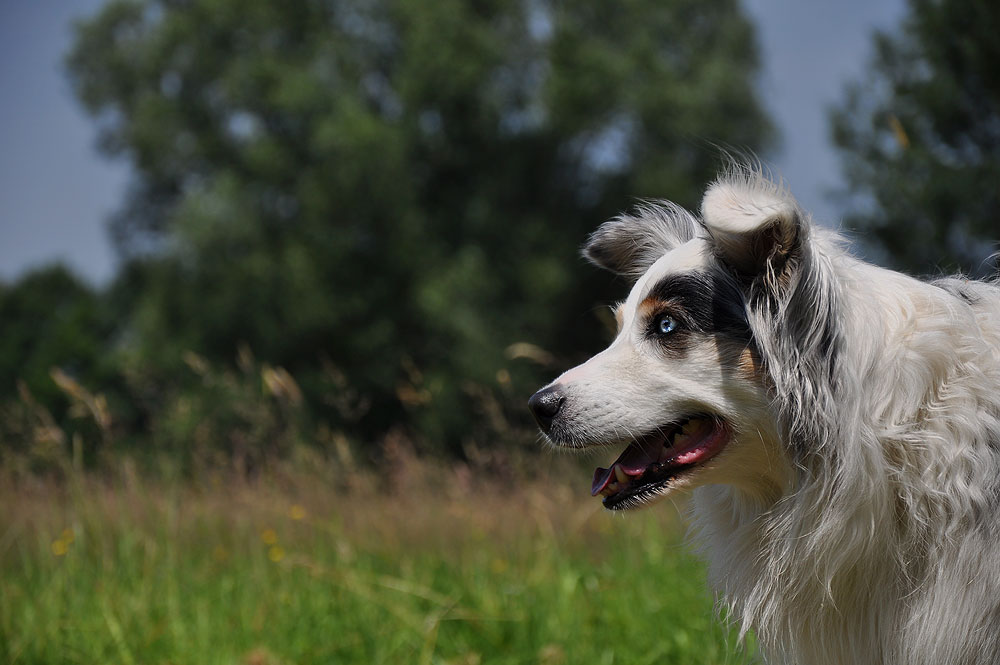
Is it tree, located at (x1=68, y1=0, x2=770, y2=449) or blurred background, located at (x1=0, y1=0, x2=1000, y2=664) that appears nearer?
blurred background, located at (x1=0, y1=0, x2=1000, y2=664)

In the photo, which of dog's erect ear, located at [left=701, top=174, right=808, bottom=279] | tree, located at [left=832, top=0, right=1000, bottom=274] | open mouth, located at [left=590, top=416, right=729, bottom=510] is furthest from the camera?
tree, located at [left=832, top=0, right=1000, bottom=274]

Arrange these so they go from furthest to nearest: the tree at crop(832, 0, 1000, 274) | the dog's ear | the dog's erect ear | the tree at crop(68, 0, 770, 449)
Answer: the tree at crop(68, 0, 770, 449), the tree at crop(832, 0, 1000, 274), the dog's ear, the dog's erect ear

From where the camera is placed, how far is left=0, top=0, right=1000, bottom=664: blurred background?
5133 millimetres

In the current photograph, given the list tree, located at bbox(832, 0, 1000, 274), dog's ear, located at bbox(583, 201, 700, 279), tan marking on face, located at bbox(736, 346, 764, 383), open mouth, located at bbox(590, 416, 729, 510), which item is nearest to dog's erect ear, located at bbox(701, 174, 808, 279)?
tan marking on face, located at bbox(736, 346, 764, 383)

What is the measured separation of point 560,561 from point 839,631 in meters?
2.66

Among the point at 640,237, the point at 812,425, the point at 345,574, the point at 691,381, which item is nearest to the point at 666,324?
the point at 691,381

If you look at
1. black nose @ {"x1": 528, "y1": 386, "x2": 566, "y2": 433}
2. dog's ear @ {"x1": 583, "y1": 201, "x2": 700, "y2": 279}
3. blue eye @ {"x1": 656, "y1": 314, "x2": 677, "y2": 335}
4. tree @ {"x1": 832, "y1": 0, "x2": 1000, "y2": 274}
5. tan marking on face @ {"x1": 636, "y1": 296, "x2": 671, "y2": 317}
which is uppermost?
dog's ear @ {"x1": 583, "y1": 201, "x2": 700, "y2": 279}

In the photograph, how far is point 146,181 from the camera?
75.7 ft

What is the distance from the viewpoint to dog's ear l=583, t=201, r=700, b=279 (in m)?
3.15

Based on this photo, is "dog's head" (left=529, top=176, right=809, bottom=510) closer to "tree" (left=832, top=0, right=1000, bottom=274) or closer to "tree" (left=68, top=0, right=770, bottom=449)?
"tree" (left=832, top=0, right=1000, bottom=274)

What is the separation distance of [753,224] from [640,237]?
3.19 ft

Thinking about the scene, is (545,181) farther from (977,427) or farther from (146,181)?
(977,427)

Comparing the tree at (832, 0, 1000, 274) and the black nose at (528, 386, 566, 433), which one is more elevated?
the black nose at (528, 386, 566, 433)

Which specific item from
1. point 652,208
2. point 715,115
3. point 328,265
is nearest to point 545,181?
point 715,115
